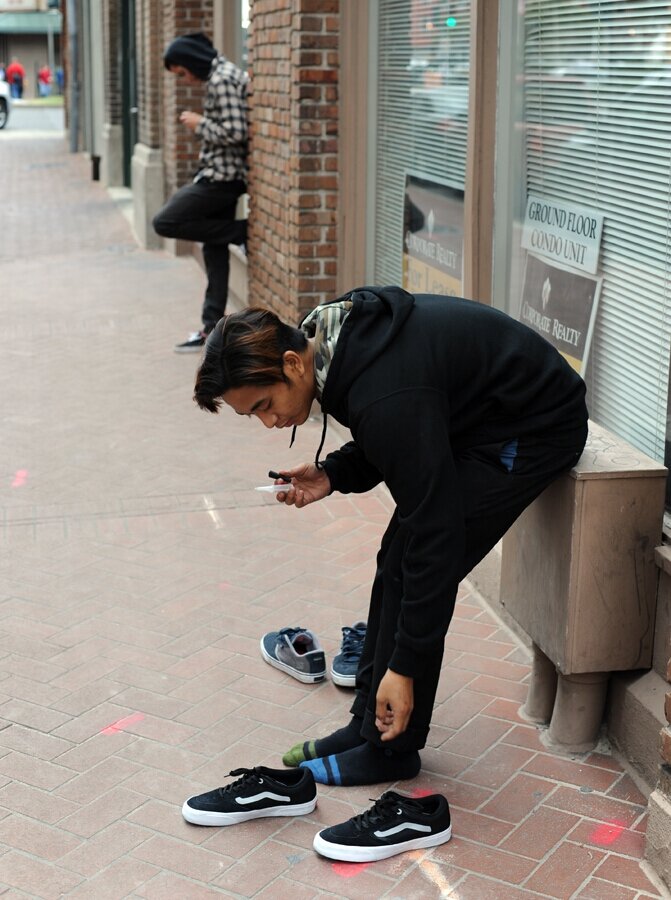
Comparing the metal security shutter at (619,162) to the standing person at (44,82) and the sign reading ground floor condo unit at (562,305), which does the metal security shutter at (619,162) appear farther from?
the standing person at (44,82)

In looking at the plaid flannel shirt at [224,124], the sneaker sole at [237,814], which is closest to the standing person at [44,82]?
the plaid flannel shirt at [224,124]

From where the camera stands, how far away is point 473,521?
3326 mm

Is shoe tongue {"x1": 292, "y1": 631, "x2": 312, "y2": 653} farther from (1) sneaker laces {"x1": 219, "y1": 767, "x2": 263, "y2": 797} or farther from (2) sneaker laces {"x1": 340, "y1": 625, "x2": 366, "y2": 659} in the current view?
(1) sneaker laces {"x1": 219, "y1": 767, "x2": 263, "y2": 797}

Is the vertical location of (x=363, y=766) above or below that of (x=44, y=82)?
below

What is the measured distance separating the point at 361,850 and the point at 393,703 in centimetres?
40

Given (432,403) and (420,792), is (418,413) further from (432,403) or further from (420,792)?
(420,792)

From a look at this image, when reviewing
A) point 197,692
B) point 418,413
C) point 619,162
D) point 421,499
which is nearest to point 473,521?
point 421,499

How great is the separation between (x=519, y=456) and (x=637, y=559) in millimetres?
503

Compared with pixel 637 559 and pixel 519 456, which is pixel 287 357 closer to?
pixel 519 456

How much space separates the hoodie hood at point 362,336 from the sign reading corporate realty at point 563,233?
140 cm

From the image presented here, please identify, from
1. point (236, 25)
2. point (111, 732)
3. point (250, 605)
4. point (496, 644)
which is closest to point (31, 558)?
point (250, 605)

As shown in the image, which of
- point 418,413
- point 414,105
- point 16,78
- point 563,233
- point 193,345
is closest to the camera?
point 418,413

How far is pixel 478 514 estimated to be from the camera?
10.9 feet

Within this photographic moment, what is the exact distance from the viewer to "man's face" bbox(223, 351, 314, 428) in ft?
10.3
